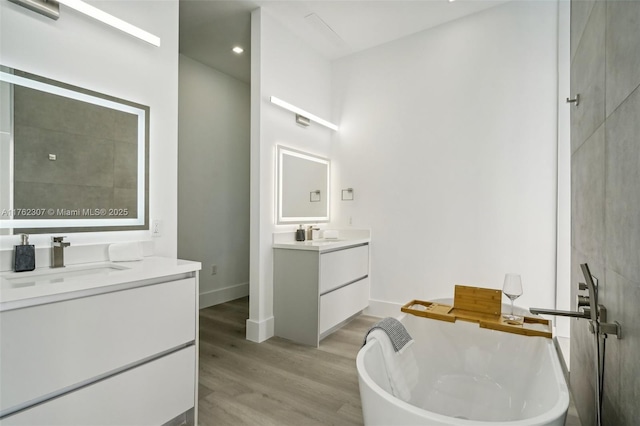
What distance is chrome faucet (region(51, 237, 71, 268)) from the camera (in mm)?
1600

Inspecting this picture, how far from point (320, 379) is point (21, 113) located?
92.5 inches

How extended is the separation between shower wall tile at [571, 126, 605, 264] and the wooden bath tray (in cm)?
56

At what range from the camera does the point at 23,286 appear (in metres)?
1.22

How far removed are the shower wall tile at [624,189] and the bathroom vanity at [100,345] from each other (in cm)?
177

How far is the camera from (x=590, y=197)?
1308mm

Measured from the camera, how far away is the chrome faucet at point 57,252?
160 centimetres

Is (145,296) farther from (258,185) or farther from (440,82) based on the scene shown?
(440,82)

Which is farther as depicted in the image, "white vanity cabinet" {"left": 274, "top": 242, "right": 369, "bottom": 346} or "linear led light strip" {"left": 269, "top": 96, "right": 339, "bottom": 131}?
"linear led light strip" {"left": 269, "top": 96, "right": 339, "bottom": 131}

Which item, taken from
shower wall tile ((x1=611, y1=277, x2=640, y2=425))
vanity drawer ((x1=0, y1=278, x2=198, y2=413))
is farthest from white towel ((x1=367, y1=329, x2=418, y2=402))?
vanity drawer ((x1=0, y1=278, x2=198, y2=413))

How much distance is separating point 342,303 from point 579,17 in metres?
2.71

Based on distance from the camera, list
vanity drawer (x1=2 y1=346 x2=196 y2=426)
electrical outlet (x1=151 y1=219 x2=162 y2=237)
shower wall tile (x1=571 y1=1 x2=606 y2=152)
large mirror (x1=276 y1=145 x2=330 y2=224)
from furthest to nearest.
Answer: large mirror (x1=276 y1=145 x2=330 y2=224), electrical outlet (x1=151 y1=219 x2=162 y2=237), vanity drawer (x1=2 y1=346 x2=196 y2=426), shower wall tile (x1=571 y1=1 x2=606 y2=152)

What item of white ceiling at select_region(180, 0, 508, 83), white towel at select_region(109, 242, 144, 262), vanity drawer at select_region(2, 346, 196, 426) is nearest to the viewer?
vanity drawer at select_region(2, 346, 196, 426)

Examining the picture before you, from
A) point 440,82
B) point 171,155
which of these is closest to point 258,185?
point 171,155

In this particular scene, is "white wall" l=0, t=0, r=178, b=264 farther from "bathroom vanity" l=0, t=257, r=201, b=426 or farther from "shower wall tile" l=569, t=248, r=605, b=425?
"shower wall tile" l=569, t=248, r=605, b=425
